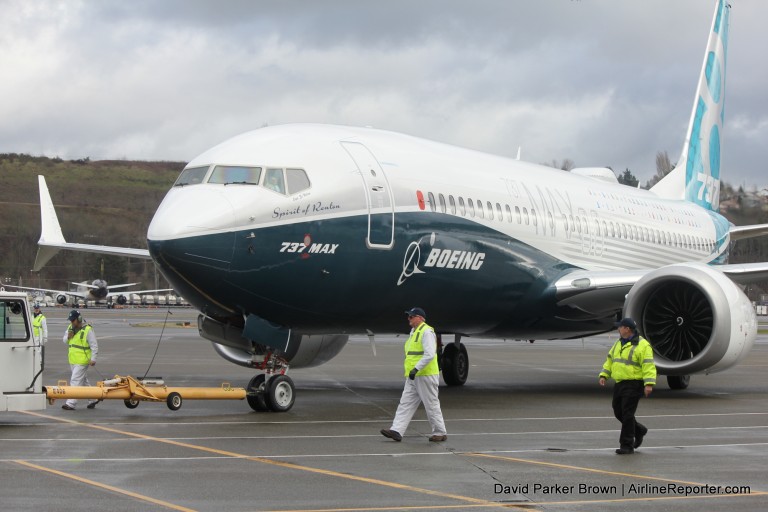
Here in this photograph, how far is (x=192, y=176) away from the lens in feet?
51.2

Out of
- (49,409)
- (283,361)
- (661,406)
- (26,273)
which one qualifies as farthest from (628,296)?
(26,273)

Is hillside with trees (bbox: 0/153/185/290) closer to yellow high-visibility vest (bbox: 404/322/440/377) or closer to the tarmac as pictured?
the tarmac

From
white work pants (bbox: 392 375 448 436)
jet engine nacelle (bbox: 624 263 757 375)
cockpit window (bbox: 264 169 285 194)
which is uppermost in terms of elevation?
cockpit window (bbox: 264 169 285 194)

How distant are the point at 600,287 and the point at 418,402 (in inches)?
298

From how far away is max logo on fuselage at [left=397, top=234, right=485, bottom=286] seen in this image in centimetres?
1691

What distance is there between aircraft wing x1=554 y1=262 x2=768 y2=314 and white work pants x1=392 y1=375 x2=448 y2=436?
7.23 m

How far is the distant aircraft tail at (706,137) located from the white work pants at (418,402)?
18.6 metres

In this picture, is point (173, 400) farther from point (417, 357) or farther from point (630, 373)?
point (630, 373)

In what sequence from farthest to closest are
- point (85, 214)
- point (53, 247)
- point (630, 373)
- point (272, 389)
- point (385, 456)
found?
point (85, 214) < point (53, 247) < point (272, 389) < point (630, 373) < point (385, 456)

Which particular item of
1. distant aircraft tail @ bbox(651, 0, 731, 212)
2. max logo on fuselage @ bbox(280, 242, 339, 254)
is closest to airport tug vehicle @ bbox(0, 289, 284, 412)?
max logo on fuselage @ bbox(280, 242, 339, 254)

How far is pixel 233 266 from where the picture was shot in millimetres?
14664

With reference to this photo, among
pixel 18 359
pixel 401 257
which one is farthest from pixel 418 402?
pixel 18 359

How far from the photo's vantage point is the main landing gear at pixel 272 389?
15.6 metres

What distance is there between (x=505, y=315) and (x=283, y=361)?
530cm
